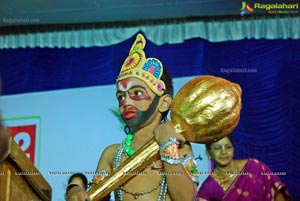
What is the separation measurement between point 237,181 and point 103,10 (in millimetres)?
1524

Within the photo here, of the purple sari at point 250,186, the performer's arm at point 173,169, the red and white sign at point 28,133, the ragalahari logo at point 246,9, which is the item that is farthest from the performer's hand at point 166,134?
the ragalahari logo at point 246,9

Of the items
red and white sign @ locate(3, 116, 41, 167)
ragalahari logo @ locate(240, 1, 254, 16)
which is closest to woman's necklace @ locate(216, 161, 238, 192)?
ragalahari logo @ locate(240, 1, 254, 16)

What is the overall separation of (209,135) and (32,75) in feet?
7.74

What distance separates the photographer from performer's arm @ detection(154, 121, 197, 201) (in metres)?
1.44

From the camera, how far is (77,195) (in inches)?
56.5

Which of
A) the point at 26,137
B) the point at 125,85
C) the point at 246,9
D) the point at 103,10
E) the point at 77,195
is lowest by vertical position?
the point at 77,195

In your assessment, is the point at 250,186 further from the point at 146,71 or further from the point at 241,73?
the point at 146,71

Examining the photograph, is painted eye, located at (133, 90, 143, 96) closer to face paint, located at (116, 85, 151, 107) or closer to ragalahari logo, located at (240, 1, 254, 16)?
face paint, located at (116, 85, 151, 107)

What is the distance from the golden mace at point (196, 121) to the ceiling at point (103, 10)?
76.0 inches

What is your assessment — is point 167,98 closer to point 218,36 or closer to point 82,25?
point 218,36

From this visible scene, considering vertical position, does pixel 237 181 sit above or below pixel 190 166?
above

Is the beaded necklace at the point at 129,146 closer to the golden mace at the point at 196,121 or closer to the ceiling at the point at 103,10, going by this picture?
the golden mace at the point at 196,121

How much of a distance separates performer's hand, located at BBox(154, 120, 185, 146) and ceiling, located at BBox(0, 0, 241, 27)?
2.01 meters

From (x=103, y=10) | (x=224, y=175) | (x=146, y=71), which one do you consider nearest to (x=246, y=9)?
(x=103, y=10)
